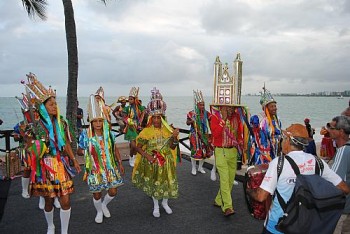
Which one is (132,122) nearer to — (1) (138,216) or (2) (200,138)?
(2) (200,138)

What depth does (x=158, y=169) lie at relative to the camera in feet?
16.9

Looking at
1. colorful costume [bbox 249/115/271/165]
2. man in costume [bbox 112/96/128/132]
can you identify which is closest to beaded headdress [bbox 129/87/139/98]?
man in costume [bbox 112/96/128/132]

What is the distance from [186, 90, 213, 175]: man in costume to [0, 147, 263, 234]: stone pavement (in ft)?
3.97

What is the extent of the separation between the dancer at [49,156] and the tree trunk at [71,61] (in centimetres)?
476

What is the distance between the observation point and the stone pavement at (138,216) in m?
4.70

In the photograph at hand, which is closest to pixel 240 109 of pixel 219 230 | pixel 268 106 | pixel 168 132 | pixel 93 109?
pixel 268 106

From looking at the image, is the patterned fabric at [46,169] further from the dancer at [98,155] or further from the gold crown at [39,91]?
the dancer at [98,155]

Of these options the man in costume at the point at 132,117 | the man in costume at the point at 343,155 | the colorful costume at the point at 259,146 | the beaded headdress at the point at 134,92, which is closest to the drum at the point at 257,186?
the man in costume at the point at 343,155

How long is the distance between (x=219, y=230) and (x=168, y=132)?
1.71 m

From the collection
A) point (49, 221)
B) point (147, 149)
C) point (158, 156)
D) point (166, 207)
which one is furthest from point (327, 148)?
point (49, 221)

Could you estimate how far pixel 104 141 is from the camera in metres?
4.78

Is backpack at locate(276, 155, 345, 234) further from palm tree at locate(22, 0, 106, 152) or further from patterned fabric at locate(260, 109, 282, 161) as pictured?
palm tree at locate(22, 0, 106, 152)

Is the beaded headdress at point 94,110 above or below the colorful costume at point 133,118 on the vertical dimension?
above

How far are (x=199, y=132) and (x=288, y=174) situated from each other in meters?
5.22
